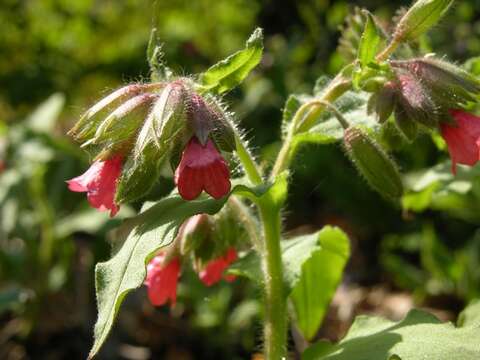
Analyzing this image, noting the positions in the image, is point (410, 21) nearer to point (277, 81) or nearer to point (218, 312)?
point (218, 312)

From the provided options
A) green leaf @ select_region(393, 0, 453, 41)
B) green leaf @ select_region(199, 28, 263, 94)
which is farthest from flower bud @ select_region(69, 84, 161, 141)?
green leaf @ select_region(393, 0, 453, 41)

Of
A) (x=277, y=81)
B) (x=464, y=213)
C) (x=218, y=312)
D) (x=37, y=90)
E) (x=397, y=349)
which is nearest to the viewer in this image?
(x=397, y=349)

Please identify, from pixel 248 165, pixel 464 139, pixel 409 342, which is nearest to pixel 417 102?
pixel 464 139

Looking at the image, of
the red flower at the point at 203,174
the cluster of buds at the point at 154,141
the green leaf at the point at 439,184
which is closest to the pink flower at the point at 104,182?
the cluster of buds at the point at 154,141

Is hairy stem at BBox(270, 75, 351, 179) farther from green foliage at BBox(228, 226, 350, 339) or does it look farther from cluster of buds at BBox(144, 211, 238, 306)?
green foliage at BBox(228, 226, 350, 339)

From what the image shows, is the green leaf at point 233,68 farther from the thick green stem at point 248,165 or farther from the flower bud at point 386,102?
the flower bud at point 386,102

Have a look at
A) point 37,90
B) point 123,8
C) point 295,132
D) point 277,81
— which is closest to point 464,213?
point 277,81
